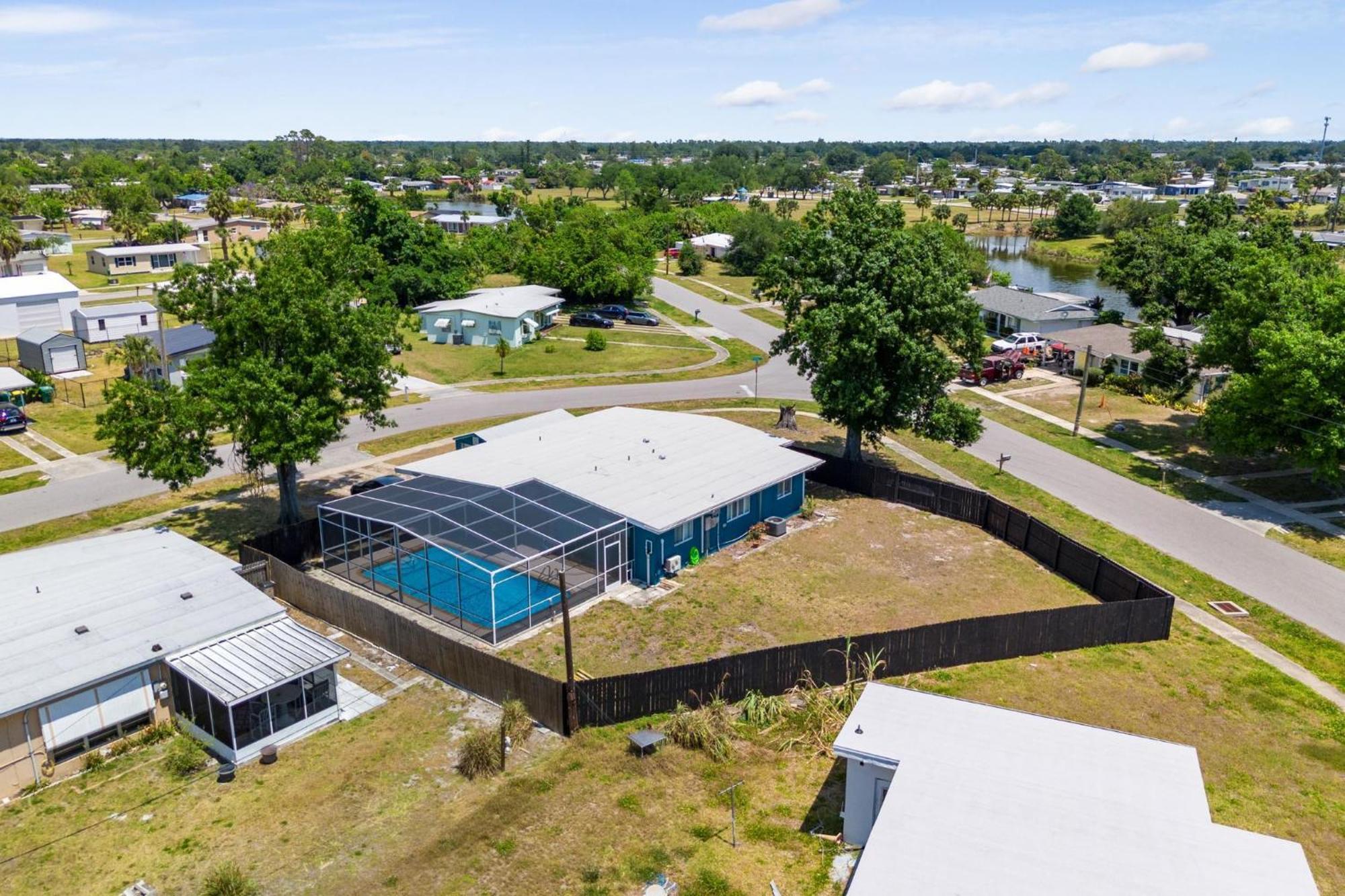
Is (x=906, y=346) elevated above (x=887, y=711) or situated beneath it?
elevated above

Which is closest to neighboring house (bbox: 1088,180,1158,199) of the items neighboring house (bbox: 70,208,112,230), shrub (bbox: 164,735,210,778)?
neighboring house (bbox: 70,208,112,230)

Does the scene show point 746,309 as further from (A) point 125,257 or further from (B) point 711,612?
(A) point 125,257

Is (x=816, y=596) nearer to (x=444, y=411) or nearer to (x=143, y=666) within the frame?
(x=143, y=666)

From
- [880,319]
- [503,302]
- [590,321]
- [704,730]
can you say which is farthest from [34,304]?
[704,730]

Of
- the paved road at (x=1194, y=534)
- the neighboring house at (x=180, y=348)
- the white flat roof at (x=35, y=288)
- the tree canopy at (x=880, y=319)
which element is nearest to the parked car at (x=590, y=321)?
the neighboring house at (x=180, y=348)

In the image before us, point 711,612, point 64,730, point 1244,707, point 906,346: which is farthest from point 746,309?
point 64,730

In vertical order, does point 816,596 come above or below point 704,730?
below

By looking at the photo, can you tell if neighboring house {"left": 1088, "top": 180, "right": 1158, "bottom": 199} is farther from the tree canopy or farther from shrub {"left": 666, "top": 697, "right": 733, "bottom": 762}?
shrub {"left": 666, "top": 697, "right": 733, "bottom": 762}
